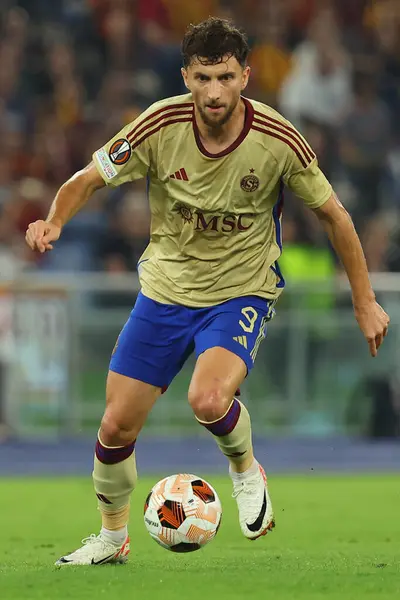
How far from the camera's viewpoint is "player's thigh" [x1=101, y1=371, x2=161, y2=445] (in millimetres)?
6293

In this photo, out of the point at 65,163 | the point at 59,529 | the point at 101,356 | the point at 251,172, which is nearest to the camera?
the point at 251,172

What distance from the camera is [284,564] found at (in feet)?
20.9

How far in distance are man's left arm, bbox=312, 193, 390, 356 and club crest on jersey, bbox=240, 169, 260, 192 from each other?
0.30 m

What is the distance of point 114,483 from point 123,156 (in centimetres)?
153

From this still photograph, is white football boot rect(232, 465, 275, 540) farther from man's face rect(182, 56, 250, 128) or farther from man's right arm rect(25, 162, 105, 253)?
man's face rect(182, 56, 250, 128)

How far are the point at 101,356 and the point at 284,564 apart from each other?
21.1 ft

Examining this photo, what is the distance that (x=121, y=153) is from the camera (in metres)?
6.33

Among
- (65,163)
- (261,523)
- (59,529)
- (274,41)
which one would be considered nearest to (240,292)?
(261,523)

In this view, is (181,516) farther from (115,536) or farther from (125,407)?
(125,407)

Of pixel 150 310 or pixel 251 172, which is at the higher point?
pixel 251 172

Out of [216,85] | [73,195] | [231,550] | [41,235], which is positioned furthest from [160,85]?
[41,235]

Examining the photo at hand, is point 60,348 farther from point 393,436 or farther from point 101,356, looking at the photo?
point 393,436

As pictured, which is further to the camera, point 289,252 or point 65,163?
point 65,163

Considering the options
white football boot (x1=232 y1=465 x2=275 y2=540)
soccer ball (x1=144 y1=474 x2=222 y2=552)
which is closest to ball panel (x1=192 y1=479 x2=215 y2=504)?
soccer ball (x1=144 y1=474 x2=222 y2=552)
